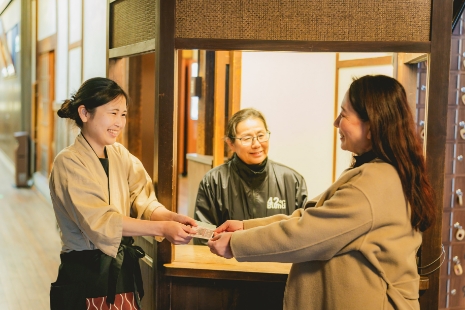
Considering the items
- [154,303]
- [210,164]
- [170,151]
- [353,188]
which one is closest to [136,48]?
[170,151]

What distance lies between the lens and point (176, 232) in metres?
2.41

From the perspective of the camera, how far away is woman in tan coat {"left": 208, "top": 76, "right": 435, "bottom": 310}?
1.94 meters

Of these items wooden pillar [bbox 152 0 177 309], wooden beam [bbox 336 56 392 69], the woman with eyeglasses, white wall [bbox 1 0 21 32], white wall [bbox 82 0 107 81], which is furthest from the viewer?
white wall [bbox 1 0 21 32]

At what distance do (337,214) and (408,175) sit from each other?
0.26m

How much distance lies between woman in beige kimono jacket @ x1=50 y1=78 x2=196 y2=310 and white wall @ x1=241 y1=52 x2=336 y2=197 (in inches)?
76.0

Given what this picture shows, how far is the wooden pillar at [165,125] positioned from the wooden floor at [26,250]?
2115 mm

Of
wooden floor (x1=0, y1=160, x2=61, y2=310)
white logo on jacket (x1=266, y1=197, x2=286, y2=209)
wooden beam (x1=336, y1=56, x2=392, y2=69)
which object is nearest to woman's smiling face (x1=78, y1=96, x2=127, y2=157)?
white logo on jacket (x1=266, y1=197, x2=286, y2=209)

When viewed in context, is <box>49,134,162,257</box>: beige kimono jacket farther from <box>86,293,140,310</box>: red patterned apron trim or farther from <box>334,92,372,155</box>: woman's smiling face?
<box>334,92,372,155</box>: woman's smiling face

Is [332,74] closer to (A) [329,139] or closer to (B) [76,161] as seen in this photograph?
(A) [329,139]

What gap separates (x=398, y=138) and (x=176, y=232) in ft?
3.05

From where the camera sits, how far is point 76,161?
2477mm

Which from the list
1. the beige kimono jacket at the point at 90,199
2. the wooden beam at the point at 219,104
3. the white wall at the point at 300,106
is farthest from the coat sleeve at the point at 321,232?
the wooden beam at the point at 219,104

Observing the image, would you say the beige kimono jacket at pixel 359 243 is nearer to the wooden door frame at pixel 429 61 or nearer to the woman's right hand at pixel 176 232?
the woman's right hand at pixel 176 232

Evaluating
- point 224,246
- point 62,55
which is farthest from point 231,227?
point 62,55
